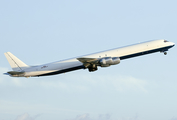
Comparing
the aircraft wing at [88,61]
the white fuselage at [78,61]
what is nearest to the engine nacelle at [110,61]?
the white fuselage at [78,61]

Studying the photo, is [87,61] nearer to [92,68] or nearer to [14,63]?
[92,68]

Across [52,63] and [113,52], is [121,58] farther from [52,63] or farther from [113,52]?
[52,63]

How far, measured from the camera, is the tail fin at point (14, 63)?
67.8 metres

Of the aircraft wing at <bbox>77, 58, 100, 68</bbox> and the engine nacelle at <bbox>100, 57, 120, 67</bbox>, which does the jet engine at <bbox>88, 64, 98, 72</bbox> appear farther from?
the engine nacelle at <bbox>100, 57, 120, 67</bbox>

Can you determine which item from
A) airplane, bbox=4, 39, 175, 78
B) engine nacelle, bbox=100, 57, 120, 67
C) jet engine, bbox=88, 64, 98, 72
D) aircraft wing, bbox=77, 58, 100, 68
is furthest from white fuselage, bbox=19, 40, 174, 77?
jet engine, bbox=88, 64, 98, 72

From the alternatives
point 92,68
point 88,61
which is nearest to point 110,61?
point 88,61

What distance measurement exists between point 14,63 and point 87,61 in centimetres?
1782

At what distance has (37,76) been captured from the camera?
6769 cm

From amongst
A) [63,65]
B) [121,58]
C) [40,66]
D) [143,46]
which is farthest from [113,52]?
[40,66]

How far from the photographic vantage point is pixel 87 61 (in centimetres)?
6544

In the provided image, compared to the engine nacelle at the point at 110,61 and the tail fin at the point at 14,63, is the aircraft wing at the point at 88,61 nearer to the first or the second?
the engine nacelle at the point at 110,61

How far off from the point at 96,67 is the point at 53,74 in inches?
416

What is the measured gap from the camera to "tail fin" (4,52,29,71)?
6781 cm

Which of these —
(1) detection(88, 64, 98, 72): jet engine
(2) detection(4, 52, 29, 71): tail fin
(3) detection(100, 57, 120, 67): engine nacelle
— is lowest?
(1) detection(88, 64, 98, 72): jet engine
